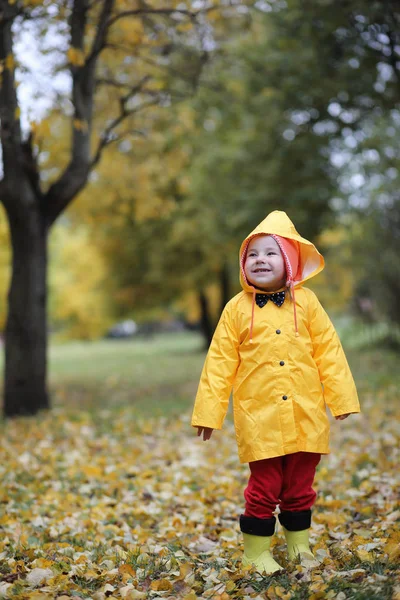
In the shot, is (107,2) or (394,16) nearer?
(107,2)

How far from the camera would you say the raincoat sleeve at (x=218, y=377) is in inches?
144

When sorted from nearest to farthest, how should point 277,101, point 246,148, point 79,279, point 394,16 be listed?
point 394,16
point 277,101
point 246,148
point 79,279

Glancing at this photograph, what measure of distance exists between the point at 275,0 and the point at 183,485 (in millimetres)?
8443

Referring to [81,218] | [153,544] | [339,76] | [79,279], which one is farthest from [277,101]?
[79,279]

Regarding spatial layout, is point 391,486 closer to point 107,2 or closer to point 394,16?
point 107,2

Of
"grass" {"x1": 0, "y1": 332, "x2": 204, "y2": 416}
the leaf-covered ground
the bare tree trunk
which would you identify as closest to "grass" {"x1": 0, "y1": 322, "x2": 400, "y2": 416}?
"grass" {"x1": 0, "y1": 332, "x2": 204, "y2": 416}

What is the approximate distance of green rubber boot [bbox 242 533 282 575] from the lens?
3625mm

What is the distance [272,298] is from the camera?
3830 mm

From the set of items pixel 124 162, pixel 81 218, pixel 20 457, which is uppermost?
pixel 124 162

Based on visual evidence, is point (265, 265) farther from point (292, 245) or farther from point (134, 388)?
point (134, 388)

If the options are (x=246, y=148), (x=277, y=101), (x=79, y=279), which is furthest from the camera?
(x=79, y=279)

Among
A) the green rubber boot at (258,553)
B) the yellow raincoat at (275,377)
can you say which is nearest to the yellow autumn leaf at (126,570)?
the green rubber boot at (258,553)

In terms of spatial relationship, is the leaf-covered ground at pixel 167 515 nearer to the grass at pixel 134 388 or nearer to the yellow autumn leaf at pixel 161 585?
the yellow autumn leaf at pixel 161 585

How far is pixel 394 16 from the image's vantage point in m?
9.23
